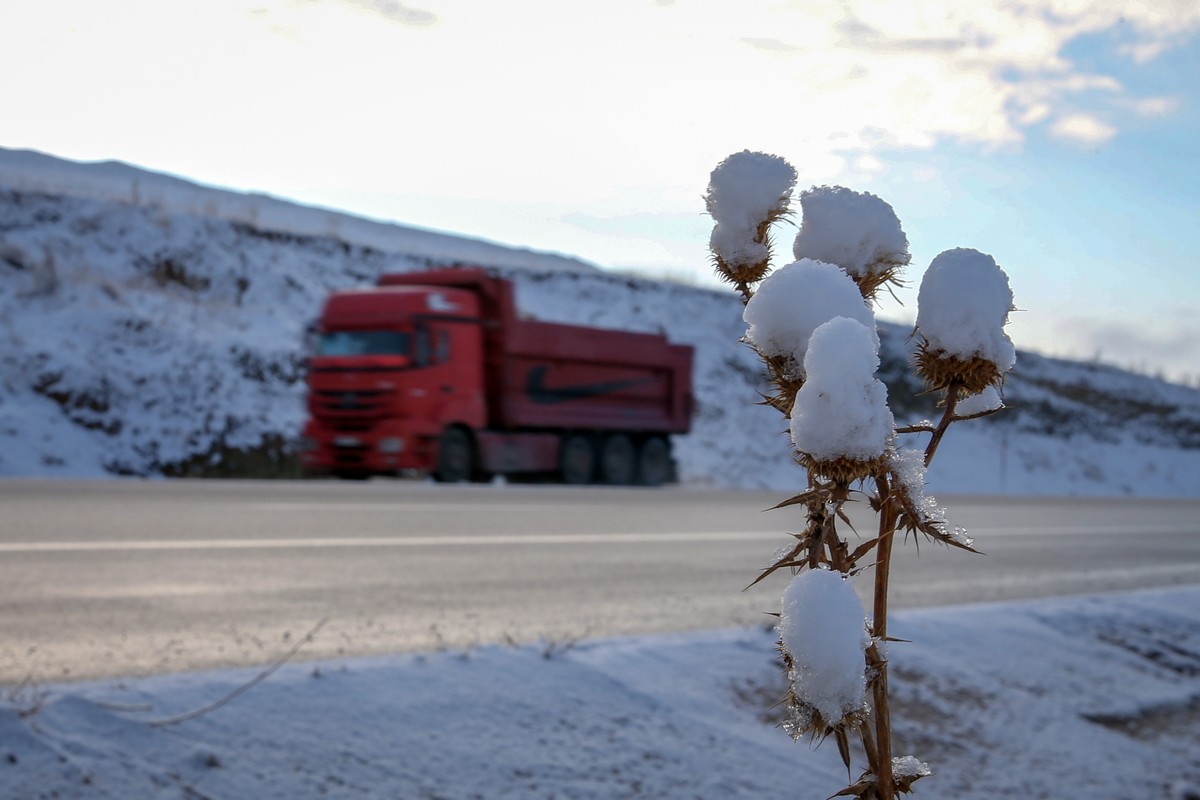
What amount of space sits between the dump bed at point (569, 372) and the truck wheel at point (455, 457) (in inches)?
31.8

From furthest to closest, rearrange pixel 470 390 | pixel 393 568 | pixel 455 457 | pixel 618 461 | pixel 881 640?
pixel 618 461 → pixel 470 390 → pixel 455 457 → pixel 393 568 → pixel 881 640

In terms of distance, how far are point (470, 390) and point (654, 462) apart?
16.6 ft

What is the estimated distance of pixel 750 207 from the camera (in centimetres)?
99

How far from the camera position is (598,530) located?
434 inches

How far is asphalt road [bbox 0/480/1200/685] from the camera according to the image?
18.0 ft

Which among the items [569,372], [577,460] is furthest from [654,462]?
[569,372]

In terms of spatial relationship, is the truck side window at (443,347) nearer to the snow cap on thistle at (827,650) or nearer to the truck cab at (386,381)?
the truck cab at (386,381)

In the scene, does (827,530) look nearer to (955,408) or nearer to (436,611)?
(955,408)

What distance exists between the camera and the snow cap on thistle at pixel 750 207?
99 cm

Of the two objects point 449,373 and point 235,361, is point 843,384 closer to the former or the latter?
point 449,373

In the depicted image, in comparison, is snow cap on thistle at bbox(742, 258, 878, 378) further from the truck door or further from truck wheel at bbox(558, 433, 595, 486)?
truck wheel at bbox(558, 433, 595, 486)

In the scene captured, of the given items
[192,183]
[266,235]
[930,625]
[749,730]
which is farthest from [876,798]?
[192,183]

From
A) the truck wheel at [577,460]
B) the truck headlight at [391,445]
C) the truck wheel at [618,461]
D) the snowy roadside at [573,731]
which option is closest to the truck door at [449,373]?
the truck headlight at [391,445]

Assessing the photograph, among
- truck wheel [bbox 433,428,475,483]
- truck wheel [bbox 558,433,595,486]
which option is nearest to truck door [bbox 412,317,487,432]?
truck wheel [bbox 433,428,475,483]
